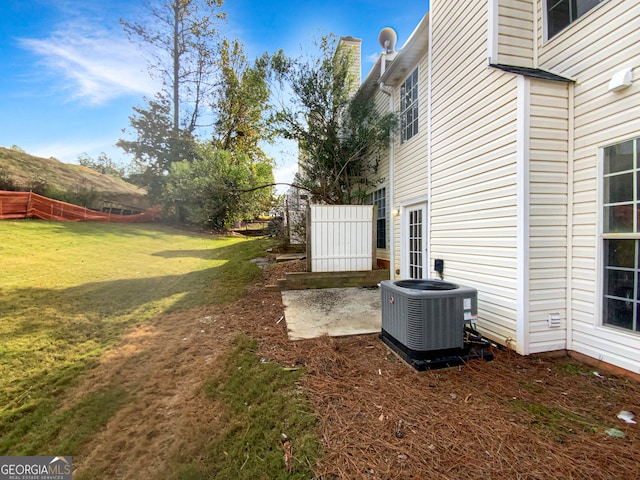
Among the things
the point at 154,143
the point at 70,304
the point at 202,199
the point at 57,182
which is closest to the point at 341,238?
the point at 70,304

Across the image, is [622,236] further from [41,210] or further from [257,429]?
[41,210]

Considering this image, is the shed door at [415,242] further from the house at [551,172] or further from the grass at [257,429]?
the grass at [257,429]

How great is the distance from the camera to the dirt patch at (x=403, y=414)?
164 cm

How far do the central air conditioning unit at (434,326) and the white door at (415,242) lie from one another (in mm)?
2620

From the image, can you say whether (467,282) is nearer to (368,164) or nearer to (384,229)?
(384,229)

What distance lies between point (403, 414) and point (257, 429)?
1101mm

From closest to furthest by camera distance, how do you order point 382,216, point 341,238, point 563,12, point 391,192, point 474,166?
point 563,12, point 474,166, point 341,238, point 391,192, point 382,216

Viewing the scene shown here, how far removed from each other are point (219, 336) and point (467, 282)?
360 cm

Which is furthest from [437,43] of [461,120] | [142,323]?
[142,323]

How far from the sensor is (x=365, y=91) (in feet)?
27.6

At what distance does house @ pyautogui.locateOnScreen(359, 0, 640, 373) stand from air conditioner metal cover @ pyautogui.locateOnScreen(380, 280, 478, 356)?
0.73 meters

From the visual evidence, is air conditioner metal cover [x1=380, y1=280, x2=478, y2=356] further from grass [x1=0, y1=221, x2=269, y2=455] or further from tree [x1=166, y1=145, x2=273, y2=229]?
tree [x1=166, y1=145, x2=273, y2=229]

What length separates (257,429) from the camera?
2.05 meters

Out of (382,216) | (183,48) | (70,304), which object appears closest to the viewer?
(70,304)
